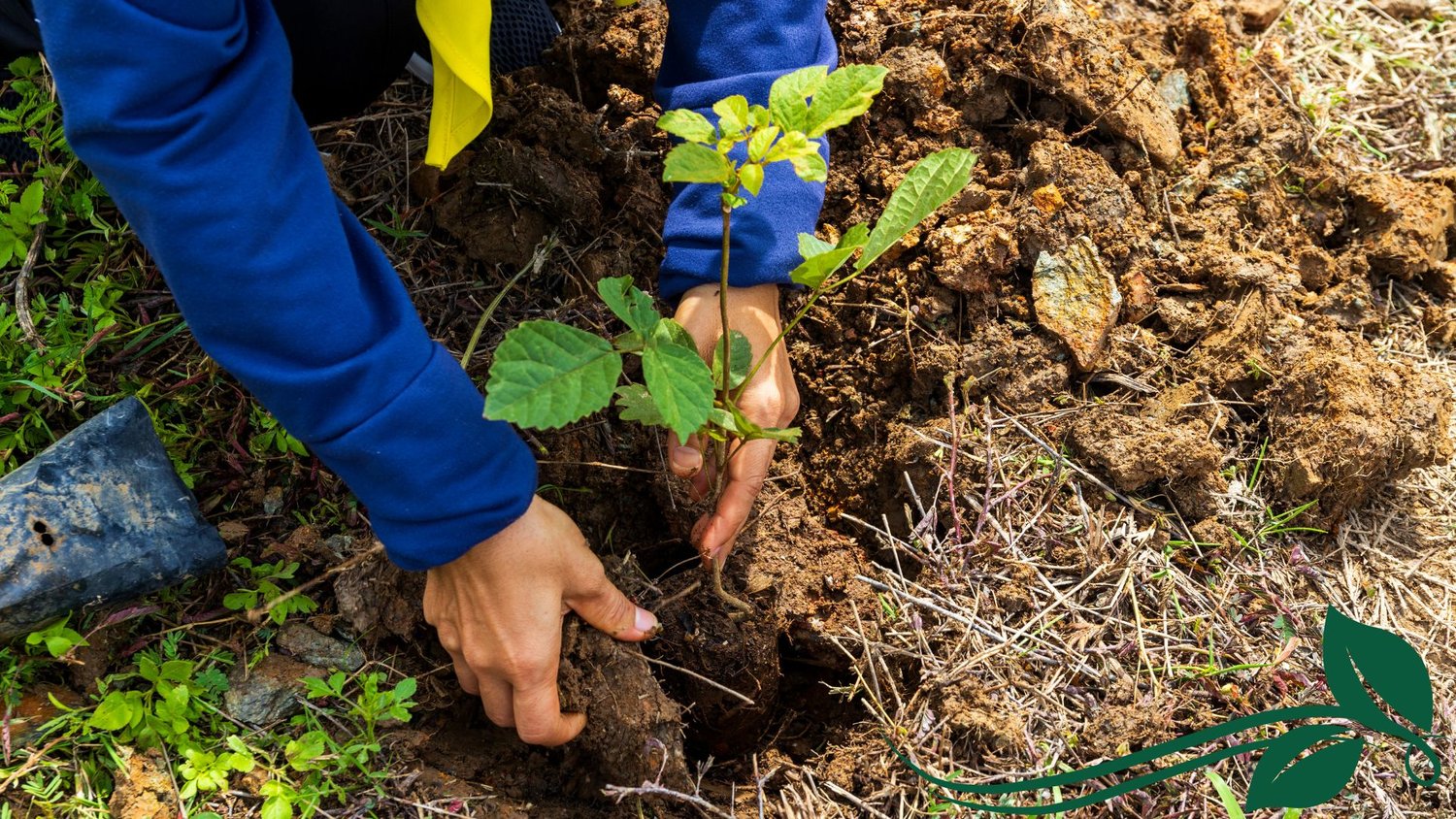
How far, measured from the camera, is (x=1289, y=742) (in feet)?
5.97

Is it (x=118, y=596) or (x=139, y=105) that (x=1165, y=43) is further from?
(x=118, y=596)

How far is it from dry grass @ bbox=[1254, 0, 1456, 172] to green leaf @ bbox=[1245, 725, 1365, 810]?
136 centimetres

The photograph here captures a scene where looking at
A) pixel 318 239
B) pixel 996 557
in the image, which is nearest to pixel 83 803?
pixel 318 239

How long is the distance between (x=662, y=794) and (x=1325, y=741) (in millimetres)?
1161

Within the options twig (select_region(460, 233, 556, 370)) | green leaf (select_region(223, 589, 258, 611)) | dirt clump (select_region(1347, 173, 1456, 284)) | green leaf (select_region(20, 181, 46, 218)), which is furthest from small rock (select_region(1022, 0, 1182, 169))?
green leaf (select_region(20, 181, 46, 218))

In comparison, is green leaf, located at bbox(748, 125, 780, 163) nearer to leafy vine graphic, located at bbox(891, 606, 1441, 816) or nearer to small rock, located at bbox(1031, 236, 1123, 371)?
small rock, located at bbox(1031, 236, 1123, 371)

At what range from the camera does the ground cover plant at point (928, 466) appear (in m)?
1.80

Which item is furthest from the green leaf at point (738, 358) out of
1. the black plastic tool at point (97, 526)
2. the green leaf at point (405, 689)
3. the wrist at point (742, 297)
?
the black plastic tool at point (97, 526)

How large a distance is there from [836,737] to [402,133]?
1.55 metres

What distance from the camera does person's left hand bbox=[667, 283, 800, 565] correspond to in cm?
183

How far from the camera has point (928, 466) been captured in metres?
2.07

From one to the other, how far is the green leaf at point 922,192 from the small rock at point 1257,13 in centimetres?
158

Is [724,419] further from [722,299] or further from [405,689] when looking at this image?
[405,689]

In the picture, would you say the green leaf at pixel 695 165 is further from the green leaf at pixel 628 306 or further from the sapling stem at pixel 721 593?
the sapling stem at pixel 721 593
